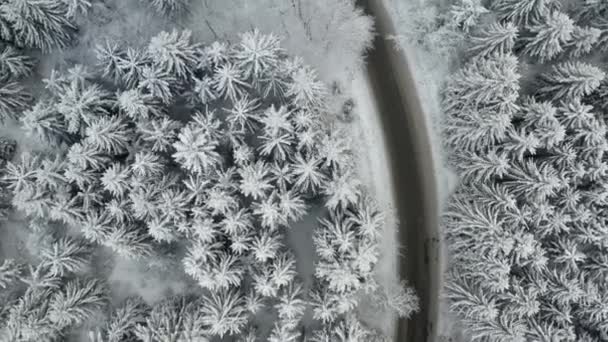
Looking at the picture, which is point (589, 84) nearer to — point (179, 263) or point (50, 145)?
point (179, 263)

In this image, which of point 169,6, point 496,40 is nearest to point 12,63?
point 169,6

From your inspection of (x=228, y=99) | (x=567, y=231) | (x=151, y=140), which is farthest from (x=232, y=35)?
(x=567, y=231)

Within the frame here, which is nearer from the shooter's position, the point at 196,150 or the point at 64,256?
the point at 196,150

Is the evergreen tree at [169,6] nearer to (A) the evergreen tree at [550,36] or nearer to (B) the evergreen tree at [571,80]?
(A) the evergreen tree at [550,36]

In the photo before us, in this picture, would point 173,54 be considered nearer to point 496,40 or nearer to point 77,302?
point 77,302

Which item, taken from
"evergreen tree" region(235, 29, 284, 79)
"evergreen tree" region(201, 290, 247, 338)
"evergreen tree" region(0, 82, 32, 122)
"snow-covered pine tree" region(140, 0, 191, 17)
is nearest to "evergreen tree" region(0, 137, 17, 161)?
"evergreen tree" region(0, 82, 32, 122)
